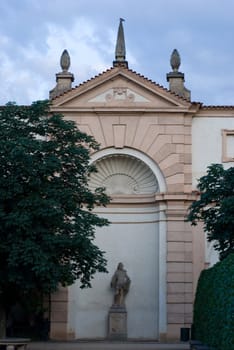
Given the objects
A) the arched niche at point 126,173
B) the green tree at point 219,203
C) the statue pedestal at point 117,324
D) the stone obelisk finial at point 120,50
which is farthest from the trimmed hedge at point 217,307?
the stone obelisk finial at point 120,50

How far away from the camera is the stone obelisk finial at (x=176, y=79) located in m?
30.6

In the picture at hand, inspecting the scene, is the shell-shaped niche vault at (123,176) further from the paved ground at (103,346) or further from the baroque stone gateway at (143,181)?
the paved ground at (103,346)

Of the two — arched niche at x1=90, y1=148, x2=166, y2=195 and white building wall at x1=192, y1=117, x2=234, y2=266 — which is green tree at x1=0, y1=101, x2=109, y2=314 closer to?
arched niche at x1=90, y1=148, x2=166, y2=195

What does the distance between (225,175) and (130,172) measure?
9190mm

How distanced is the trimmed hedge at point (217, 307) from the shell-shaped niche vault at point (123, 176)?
841 centimetres

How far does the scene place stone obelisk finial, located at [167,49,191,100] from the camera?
1206 inches

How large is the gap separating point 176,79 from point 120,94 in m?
2.61

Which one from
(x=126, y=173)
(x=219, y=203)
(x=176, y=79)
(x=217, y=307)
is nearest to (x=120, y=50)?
(x=176, y=79)

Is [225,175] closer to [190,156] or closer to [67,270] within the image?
[67,270]

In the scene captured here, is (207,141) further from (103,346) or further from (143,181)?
(103,346)

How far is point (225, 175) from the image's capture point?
22.2 m

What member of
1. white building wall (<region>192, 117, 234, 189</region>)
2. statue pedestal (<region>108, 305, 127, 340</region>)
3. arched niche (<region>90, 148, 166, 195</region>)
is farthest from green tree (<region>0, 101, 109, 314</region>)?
white building wall (<region>192, 117, 234, 189</region>)

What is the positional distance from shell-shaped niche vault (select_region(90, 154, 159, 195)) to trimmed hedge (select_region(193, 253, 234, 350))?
8412mm

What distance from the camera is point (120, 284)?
96.5 feet
